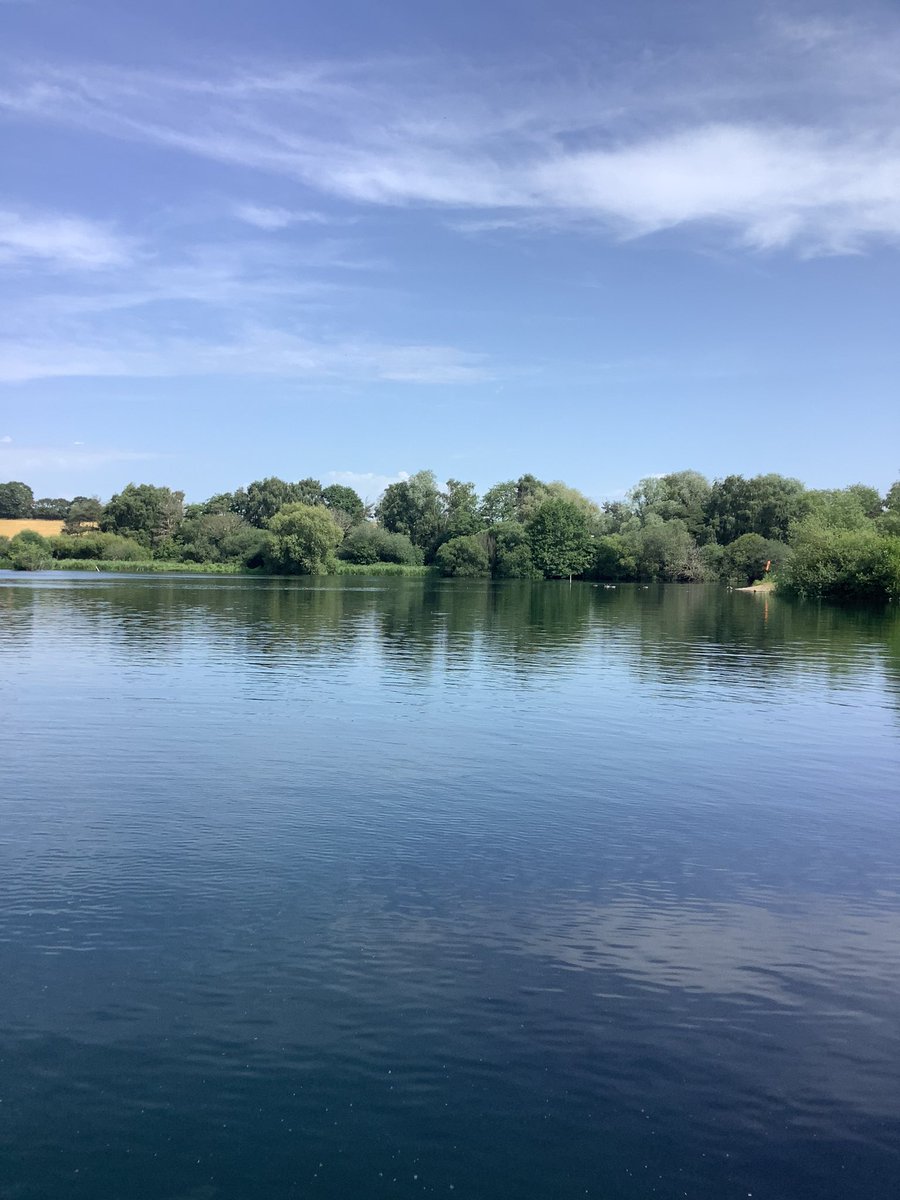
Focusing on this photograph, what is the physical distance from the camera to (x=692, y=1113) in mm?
6703

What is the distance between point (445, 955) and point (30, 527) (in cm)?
15673

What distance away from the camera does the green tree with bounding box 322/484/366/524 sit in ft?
536

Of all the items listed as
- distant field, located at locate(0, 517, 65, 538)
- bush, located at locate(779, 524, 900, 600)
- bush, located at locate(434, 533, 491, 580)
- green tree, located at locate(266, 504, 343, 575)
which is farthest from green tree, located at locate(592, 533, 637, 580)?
distant field, located at locate(0, 517, 65, 538)

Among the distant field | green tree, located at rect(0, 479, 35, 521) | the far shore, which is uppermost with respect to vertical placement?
green tree, located at rect(0, 479, 35, 521)

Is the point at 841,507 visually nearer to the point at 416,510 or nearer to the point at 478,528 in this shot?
the point at 478,528

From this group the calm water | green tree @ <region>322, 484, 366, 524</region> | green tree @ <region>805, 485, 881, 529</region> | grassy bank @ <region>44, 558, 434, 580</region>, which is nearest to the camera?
the calm water

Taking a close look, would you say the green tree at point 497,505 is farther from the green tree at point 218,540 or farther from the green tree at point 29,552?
the green tree at point 29,552

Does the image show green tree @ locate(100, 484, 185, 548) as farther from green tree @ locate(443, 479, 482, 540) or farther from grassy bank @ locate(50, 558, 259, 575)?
green tree @ locate(443, 479, 482, 540)

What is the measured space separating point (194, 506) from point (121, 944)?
6102 inches

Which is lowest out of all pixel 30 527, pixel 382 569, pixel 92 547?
pixel 382 569

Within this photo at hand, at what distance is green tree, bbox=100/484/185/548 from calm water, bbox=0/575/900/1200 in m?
131

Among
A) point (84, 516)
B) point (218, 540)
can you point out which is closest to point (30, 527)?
point (84, 516)

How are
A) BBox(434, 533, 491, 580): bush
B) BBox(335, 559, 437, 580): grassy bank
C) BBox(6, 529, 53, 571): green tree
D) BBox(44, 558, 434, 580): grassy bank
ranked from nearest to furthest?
1. BBox(6, 529, 53, 571): green tree
2. BBox(44, 558, 434, 580): grassy bank
3. BBox(335, 559, 437, 580): grassy bank
4. BBox(434, 533, 491, 580): bush

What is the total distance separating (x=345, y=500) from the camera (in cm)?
16425
